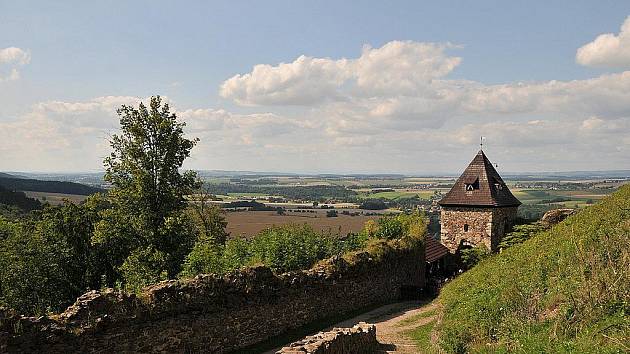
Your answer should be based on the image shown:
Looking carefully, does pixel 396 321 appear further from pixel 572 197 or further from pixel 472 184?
pixel 572 197

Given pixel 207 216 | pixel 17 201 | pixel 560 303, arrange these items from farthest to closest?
1. pixel 17 201
2. pixel 207 216
3. pixel 560 303

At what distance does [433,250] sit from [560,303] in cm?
2114

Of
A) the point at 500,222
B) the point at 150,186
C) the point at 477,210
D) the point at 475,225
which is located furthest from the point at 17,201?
the point at 500,222

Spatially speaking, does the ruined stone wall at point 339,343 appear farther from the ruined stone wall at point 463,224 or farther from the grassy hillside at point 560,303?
the ruined stone wall at point 463,224

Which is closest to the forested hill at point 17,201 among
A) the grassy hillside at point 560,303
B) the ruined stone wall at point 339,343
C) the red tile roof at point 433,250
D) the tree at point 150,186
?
the tree at point 150,186

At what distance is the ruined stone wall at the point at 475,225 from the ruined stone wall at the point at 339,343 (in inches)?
695

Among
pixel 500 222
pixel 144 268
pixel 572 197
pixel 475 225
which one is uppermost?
pixel 500 222

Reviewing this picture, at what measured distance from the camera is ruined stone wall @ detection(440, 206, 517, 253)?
30.7 metres

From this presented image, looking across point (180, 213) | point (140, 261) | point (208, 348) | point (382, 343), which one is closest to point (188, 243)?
point (180, 213)

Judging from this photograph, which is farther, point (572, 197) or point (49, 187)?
point (49, 187)

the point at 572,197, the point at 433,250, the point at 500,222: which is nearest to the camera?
the point at 433,250

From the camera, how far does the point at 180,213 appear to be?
75.5ft

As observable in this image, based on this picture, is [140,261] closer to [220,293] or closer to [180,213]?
[180,213]

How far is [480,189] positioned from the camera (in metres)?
31.8
